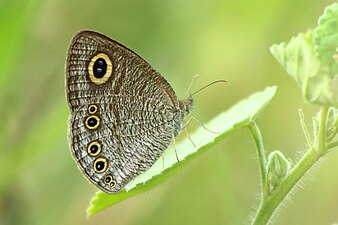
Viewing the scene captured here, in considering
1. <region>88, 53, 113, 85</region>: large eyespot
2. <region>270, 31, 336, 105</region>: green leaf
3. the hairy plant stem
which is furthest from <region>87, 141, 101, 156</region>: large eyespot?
<region>270, 31, 336, 105</region>: green leaf

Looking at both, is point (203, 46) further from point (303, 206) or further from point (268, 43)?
point (303, 206)

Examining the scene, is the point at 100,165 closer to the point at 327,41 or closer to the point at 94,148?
the point at 94,148

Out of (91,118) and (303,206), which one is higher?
(91,118)

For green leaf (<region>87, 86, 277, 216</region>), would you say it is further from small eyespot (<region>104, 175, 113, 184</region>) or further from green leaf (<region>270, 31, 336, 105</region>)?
green leaf (<region>270, 31, 336, 105</region>)

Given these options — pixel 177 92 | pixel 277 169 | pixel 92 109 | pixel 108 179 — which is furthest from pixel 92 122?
pixel 177 92

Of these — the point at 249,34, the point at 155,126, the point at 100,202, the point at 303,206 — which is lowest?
the point at 303,206

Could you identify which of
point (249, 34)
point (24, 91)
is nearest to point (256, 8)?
point (249, 34)

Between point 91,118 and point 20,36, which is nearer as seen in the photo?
point 91,118

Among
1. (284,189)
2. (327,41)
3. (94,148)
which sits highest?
(327,41)
